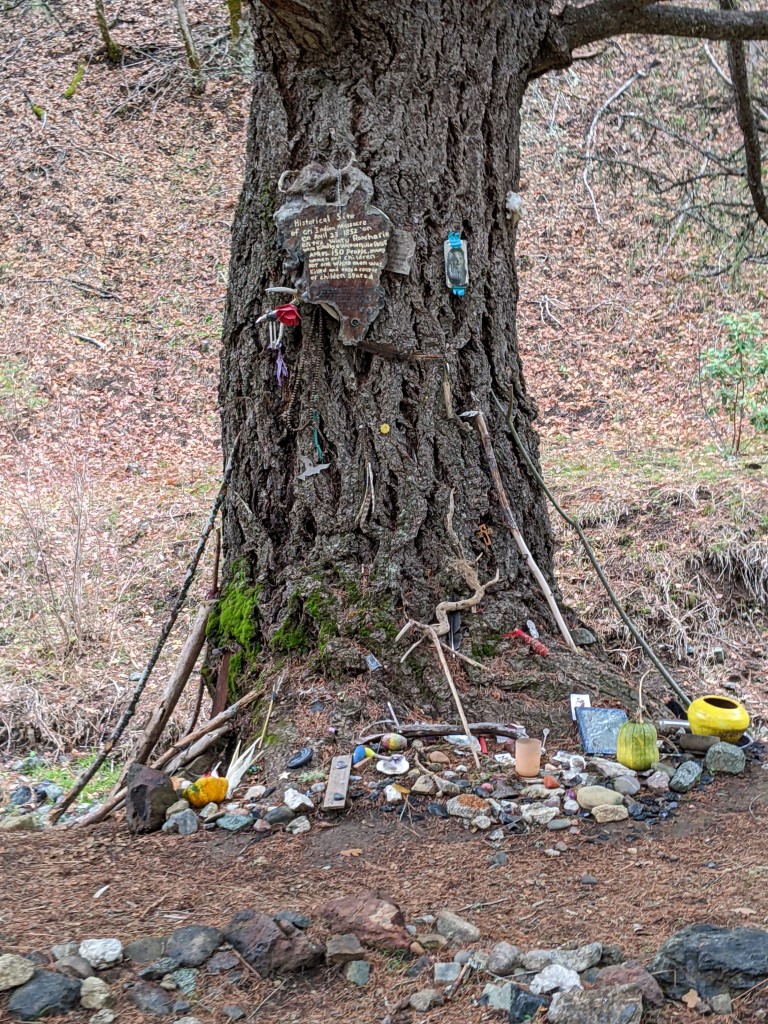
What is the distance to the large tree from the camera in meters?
3.17

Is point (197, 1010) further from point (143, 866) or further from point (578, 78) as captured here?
point (578, 78)

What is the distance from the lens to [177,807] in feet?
9.50

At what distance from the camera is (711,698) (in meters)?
3.28

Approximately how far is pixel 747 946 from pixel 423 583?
1.57m

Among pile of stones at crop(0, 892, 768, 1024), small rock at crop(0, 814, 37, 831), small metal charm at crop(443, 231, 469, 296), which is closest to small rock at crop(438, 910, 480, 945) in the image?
pile of stones at crop(0, 892, 768, 1024)

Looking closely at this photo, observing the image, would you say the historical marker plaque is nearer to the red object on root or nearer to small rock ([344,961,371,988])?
the red object on root

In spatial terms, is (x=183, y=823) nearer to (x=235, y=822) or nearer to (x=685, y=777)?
(x=235, y=822)

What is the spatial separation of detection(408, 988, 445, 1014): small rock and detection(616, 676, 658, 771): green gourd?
1264mm

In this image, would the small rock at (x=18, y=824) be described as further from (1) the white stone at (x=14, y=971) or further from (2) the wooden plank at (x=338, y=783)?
(1) the white stone at (x=14, y=971)

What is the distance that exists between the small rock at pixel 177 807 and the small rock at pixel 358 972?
103cm

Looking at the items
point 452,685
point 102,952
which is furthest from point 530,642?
point 102,952

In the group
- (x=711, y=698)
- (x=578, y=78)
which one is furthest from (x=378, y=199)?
(x=578, y=78)

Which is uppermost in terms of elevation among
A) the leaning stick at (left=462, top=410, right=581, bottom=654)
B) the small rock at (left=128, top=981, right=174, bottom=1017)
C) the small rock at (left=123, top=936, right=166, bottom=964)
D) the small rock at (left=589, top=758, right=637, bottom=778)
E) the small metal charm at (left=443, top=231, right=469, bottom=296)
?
the small metal charm at (left=443, top=231, right=469, bottom=296)

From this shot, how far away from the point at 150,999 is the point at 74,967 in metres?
0.18
